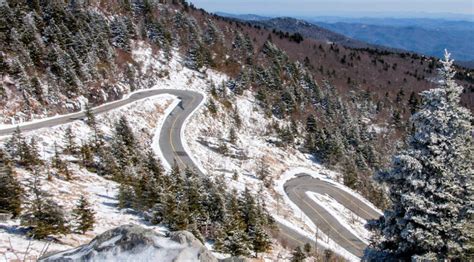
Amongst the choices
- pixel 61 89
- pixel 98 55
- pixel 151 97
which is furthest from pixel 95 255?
pixel 98 55

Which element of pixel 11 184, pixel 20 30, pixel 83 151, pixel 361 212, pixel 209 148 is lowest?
pixel 361 212

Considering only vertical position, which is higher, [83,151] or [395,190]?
[395,190]

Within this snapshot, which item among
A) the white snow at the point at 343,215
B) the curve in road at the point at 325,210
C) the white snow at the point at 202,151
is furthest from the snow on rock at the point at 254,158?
the curve in road at the point at 325,210

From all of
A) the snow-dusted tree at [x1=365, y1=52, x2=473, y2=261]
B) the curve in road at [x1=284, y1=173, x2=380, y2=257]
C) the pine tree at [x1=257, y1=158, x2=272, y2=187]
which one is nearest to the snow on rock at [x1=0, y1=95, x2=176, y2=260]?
the snow-dusted tree at [x1=365, y1=52, x2=473, y2=261]

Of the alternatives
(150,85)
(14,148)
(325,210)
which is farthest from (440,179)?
(150,85)

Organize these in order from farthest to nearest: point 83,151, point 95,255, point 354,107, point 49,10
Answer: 1. point 354,107
2. point 49,10
3. point 83,151
4. point 95,255

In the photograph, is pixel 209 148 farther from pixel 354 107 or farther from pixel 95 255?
pixel 354 107
